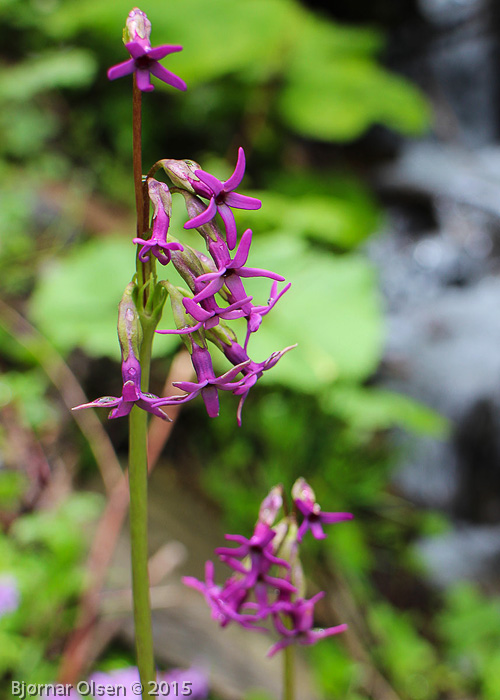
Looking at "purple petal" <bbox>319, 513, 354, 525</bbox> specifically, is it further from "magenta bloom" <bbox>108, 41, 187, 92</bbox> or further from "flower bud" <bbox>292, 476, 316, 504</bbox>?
"magenta bloom" <bbox>108, 41, 187, 92</bbox>

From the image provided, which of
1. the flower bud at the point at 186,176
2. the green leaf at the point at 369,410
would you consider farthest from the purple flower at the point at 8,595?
the green leaf at the point at 369,410

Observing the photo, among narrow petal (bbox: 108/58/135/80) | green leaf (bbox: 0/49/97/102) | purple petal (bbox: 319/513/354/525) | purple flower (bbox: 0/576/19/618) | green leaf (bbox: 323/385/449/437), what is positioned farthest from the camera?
green leaf (bbox: 0/49/97/102)

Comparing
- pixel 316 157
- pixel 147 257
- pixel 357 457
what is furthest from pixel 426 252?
pixel 147 257

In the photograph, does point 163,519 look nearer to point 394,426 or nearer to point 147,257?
point 394,426

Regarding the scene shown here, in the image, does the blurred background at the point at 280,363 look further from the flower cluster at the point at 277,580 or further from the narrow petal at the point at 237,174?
the narrow petal at the point at 237,174

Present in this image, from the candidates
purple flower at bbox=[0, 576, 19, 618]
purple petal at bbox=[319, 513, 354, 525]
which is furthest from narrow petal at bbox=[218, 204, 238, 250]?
purple flower at bbox=[0, 576, 19, 618]

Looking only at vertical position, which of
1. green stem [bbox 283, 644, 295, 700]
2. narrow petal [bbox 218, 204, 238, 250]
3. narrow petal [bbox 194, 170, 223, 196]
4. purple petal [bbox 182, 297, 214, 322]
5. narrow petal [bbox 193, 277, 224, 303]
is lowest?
green stem [bbox 283, 644, 295, 700]

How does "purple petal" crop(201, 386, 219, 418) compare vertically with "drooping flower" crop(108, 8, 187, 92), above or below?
below
